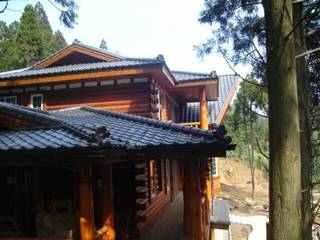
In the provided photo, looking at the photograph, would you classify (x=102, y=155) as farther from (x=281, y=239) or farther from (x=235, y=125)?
(x=235, y=125)

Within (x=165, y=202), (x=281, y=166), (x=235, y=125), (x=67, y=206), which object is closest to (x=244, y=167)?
(x=235, y=125)

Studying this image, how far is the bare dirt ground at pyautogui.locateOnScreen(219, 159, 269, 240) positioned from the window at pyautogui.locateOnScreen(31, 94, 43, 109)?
1073cm

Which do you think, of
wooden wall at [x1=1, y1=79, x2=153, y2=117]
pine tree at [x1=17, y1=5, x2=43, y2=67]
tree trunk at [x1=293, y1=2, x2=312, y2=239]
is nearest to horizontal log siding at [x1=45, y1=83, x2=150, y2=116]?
wooden wall at [x1=1, y1=79, x2=153, y2=117]

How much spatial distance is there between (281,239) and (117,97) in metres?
8.55

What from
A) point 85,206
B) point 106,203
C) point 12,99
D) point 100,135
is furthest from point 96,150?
point 12,99

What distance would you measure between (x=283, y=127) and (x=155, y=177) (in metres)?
8.34

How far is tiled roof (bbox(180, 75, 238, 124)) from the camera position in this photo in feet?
61.2

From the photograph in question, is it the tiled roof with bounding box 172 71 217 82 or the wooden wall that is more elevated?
the tiled roof with bounding box 172 71 217 82

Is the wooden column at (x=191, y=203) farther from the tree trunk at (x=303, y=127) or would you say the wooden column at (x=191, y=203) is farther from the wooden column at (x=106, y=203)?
the tree trunk at (x=303, y=127)

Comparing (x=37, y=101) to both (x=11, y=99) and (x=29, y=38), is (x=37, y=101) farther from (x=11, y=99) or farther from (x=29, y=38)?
(x=29, y=38)

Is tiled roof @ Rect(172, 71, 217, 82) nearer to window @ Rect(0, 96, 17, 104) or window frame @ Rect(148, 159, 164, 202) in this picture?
window frame @ Rect(148, 159, 164, 202)

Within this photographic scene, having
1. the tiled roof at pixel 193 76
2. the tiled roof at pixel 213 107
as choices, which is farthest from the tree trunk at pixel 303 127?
the tiled roof at pixel 213 107

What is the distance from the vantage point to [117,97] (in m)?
11.7

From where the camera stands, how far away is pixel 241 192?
32281 millimetres
